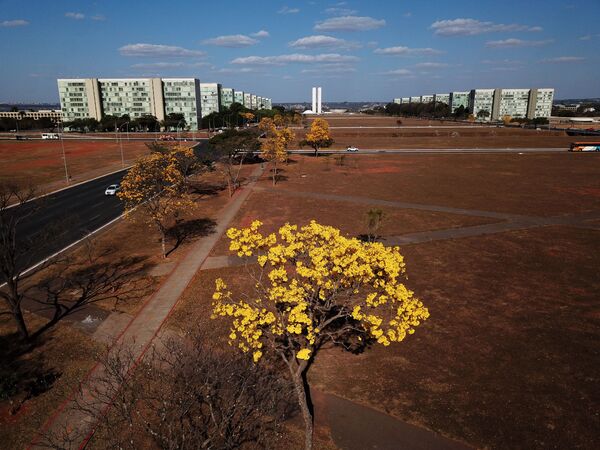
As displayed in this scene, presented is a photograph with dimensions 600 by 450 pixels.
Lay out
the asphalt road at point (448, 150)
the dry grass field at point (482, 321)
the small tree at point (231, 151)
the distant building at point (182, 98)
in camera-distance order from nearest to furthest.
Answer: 1. the dry grass field at point (482, 321)
2. the small tree at point (231, 151)
3. the asphalt road at point (448, 150)
4. the distant building at point (182, 98)

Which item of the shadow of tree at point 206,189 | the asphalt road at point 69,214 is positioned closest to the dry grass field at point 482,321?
the shadow of tree at point 206,189

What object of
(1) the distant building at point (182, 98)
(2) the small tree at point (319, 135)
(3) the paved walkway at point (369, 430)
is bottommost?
(3) the paved walkway at point (369, 430)

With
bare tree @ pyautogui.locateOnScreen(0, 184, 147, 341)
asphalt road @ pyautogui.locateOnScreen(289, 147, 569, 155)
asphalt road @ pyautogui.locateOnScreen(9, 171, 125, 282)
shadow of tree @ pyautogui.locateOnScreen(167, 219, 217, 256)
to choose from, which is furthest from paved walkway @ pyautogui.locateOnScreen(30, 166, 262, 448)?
asphalt road @ pyautogui.locateOnScreen(289, 147, 569, 155)

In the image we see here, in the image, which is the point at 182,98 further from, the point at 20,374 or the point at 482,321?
the point at 482,321

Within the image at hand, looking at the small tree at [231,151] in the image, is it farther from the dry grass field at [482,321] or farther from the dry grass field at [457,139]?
the dry grass field at [457,139]

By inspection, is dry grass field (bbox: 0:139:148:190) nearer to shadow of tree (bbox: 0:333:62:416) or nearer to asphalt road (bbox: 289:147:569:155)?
asphalt road (bbox: 289:147:569:155)

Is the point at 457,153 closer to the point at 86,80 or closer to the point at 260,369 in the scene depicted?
the point at 260,369

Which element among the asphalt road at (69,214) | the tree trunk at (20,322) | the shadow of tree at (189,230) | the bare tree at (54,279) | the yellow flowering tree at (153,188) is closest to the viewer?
the tree trunk at (20,322)

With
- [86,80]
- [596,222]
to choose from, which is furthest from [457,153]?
[86,80]
